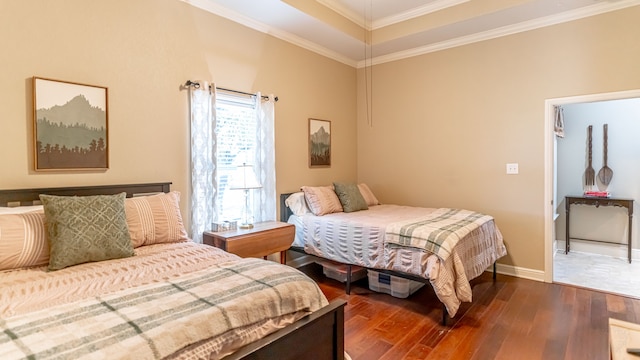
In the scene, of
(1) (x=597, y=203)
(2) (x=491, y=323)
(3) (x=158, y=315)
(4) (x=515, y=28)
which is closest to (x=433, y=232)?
(2) (x=491, y=323)

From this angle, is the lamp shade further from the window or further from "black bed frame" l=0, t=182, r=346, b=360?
"black bed frame" l=0, t=182, r=346, b=360

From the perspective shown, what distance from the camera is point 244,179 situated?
3340 millimetres

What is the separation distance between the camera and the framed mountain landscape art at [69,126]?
2332mm

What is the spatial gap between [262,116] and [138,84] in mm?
1250

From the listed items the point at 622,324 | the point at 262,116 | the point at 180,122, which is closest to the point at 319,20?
the point at 262,116

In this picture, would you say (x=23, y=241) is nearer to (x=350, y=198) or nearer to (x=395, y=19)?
(x=350, y=198)

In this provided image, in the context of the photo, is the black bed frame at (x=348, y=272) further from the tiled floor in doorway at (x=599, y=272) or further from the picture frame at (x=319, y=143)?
the tiled floor in doorway at (x=599, y=272)

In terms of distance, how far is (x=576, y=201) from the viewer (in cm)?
463

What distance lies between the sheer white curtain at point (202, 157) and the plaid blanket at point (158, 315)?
1.50 meters

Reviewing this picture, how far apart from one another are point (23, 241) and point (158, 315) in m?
1.26

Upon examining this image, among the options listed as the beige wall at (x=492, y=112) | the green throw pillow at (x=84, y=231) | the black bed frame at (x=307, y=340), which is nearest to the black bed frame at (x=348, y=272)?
the beige wall at (x=492, y=112)

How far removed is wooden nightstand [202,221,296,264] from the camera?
9.58 feet

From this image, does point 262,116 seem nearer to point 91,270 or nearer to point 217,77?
point 217,77

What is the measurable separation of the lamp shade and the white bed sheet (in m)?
0.76
